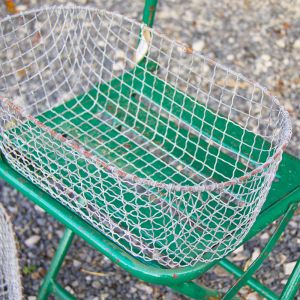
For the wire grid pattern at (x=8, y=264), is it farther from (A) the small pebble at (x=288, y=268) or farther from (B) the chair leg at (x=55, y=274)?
(A) the small pebble at (x=288, y=268)

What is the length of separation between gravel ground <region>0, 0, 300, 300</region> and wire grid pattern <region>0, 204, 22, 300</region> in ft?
0.40

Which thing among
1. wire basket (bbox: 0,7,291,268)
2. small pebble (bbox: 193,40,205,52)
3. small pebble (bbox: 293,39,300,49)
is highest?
wire basket (bbox: 0,7,291,268)

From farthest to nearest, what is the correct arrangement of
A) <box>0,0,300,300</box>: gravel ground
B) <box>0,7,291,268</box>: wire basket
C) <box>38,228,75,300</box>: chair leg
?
<box>0,0,300,300</box>: gravel ground < <box>38,228,75,300</box>: chair leg < <box>0,7,291,268</box>: wire basket

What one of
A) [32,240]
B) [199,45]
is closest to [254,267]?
[32,240]

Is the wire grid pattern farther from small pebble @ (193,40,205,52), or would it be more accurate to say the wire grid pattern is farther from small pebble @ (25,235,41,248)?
small pebble @ (193,40,205,52)

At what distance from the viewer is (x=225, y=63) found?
10.6 feet

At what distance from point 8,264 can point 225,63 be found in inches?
64.5

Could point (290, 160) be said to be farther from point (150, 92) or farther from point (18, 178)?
point (18, 178)

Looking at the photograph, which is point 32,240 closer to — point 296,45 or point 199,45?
point 199,45

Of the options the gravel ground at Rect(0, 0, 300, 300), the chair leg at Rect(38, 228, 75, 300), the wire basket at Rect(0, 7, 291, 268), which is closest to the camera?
the wire basket at Rect(0, 7, 291, 268)

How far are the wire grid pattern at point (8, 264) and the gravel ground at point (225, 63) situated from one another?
4.8 inches

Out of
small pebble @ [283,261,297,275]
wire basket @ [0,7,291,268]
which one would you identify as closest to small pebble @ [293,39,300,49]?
small pebble @ [283,261,297,275]

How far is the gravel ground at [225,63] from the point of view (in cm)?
234

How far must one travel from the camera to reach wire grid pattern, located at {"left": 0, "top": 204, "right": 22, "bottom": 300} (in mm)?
1901
